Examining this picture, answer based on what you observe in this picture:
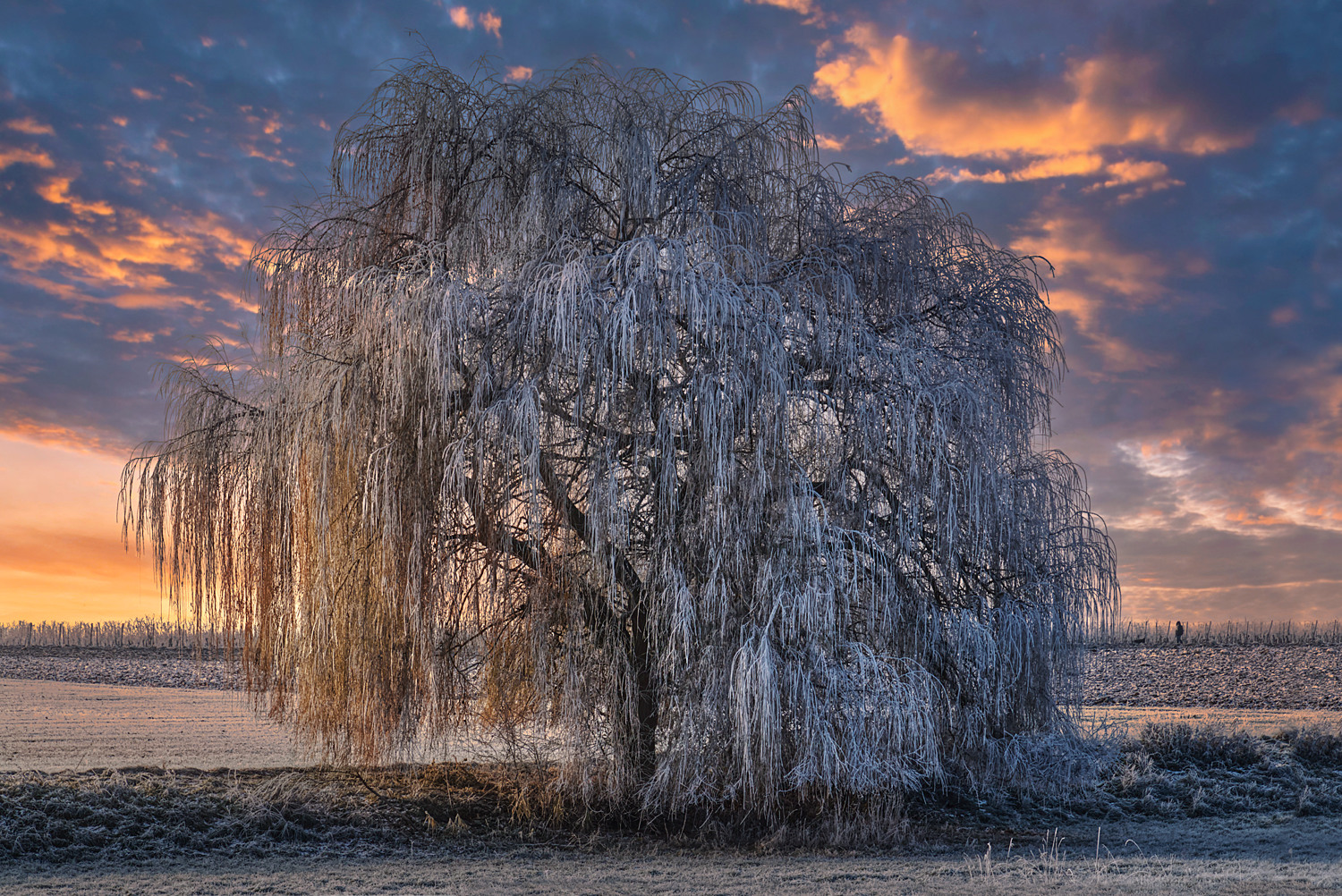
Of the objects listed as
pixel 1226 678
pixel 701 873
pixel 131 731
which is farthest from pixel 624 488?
pixel 1226 678

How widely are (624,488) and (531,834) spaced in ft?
11.9

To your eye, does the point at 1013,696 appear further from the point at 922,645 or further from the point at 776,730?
the point at 776,730

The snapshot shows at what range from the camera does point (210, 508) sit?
34.2 feet

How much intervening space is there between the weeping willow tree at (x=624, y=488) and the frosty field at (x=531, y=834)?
756 mm

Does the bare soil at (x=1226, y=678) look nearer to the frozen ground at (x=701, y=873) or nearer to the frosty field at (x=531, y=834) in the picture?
the frosty field at (x=531, y=834)

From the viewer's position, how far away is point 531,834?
9.38 metres

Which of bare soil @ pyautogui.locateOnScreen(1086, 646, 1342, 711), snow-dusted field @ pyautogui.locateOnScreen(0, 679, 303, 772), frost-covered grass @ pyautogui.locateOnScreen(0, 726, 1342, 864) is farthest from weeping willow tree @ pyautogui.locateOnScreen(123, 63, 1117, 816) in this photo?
bare soil @ pyautogui.locateOnScreen(1086, 646, 1342, 711)

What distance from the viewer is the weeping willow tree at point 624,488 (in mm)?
8922

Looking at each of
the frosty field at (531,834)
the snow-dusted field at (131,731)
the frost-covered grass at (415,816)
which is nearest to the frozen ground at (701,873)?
the frosty field at (531,834)

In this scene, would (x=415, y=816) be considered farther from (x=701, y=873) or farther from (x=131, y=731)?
(x=131, y=731)

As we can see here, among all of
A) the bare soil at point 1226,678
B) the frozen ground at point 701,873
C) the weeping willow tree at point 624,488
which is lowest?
the bare soil at point 1226,678

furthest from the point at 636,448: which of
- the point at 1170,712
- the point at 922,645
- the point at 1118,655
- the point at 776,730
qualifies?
the point at 1118,655

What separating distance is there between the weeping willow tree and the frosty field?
76cm

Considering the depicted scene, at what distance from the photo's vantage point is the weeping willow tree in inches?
351
